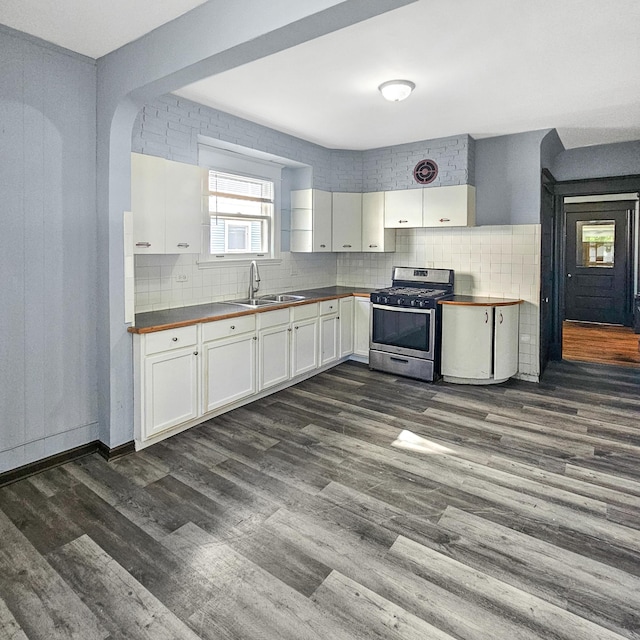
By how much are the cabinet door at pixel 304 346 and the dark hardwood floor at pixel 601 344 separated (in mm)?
3551

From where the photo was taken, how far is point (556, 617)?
1.81m

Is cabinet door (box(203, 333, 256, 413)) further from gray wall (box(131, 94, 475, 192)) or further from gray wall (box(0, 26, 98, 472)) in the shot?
gray wall (box(131, 94, 475, 192))

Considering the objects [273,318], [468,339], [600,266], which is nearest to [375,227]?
[468,339]

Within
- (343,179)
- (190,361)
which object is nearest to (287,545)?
(190,361)

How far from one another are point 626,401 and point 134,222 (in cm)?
461

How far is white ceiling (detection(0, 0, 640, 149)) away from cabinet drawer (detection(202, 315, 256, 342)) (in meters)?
1.83

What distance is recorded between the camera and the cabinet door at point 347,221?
5656mm

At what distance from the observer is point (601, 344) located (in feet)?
23.0

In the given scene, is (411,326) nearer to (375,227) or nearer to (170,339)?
(375,227)

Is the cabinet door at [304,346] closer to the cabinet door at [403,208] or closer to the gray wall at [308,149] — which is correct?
the cabinet door at [403,208]

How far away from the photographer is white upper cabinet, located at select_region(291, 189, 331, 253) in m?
5.39

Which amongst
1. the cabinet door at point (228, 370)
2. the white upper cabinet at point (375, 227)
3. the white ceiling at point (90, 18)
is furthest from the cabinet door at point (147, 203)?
the white upper cabinet at point (375, 227)

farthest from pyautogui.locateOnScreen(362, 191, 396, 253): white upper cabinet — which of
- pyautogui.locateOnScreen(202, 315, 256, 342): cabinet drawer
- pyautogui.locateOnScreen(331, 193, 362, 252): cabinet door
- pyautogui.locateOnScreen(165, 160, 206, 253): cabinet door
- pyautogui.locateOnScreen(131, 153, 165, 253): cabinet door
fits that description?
pyautogui.locateOnScreen(131, 153, 165, 253): cabinet door

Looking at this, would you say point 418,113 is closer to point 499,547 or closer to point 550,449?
point 550,449
